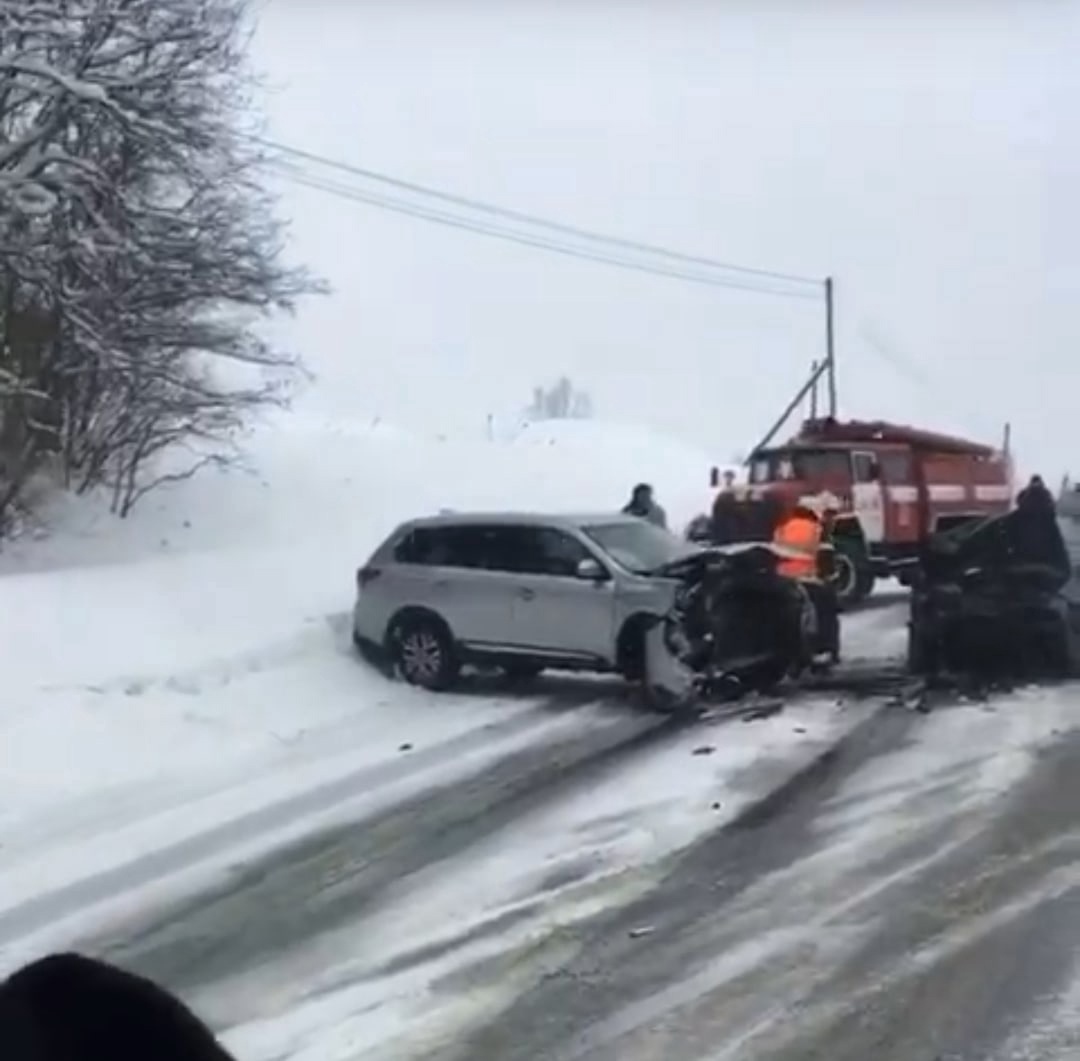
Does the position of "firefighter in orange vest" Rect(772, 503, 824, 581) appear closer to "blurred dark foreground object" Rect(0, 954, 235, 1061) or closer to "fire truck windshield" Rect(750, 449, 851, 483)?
"fire truck windshield" Rect(750, 449, 851, 483)

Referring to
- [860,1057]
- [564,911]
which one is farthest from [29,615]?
[860,1057]

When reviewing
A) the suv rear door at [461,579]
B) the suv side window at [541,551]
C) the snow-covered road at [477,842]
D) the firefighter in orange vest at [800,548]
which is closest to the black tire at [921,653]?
the firefighter in orange vest at [800,548]

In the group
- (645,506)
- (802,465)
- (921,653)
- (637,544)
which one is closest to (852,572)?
(802,465)

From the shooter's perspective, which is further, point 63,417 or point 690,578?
point 63,417

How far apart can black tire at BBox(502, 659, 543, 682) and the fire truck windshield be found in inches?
369

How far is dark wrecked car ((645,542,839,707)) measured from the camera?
1560 cm

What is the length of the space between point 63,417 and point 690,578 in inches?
501

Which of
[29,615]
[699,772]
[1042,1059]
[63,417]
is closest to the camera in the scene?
[1042,1059]

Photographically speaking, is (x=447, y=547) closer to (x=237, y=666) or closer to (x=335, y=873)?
(x=237, y=666)

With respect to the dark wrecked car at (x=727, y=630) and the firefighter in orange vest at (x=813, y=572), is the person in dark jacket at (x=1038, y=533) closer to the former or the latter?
the firefighter in orange vest at (x=813, y=572)

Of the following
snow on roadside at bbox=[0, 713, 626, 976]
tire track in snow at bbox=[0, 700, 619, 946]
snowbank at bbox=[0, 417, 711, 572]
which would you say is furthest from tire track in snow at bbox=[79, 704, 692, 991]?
snowbank at bbox=[0, 417, 711, 572]

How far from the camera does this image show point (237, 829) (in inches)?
417

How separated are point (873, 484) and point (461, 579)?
441 inches

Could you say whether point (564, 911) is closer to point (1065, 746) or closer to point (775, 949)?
point (775, 949)
